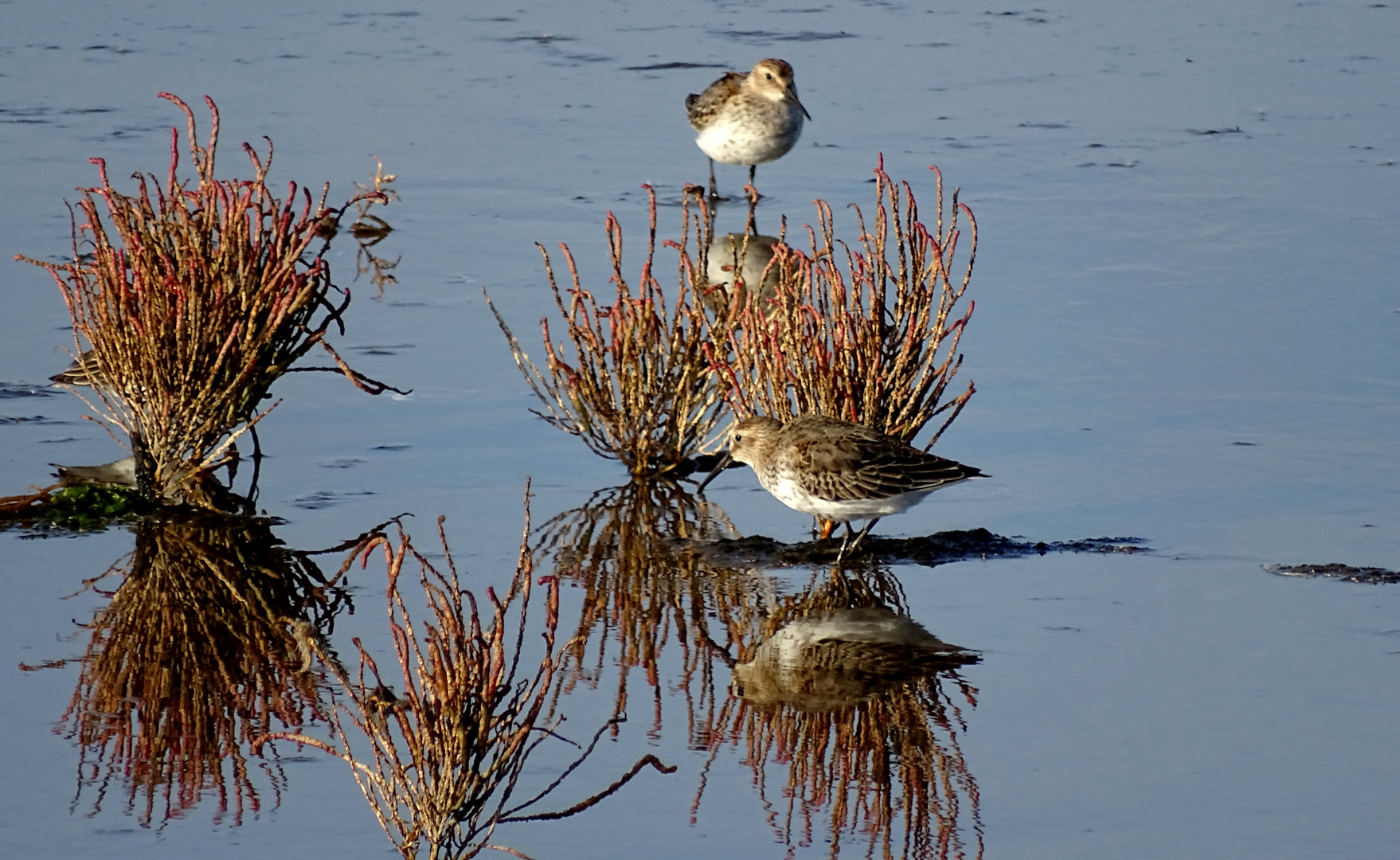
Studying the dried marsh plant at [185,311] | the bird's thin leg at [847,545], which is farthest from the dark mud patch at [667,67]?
the bird's thin leg at [847,545]

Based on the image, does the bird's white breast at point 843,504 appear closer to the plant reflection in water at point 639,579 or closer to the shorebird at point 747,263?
the plant reflection in water at point 639,579

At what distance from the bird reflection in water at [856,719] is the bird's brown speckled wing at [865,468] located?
17.6 inches

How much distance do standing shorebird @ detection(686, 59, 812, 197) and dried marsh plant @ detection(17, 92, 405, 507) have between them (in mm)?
6299

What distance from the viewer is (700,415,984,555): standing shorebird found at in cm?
761

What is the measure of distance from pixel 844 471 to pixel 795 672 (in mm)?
1058

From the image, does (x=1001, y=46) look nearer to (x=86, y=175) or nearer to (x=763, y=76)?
(x=763, y=76)

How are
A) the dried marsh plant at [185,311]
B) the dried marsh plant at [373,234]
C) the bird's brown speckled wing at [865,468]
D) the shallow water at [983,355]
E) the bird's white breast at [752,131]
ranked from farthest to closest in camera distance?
1. the bird's white breast at [752,131]
2. the dried marsh plant at [373,234]
3. the dried marsh plant at [185,311]
4. the bird's brown speckled wing at [865,468]
5. the shallow water at [983,355]

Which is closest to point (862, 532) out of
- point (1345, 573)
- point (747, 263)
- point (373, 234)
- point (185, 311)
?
point (1345, 573)

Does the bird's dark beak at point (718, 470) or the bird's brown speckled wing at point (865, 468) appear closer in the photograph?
the bird's brown speckled wing at point (865, 468)

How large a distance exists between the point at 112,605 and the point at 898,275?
3.74 m

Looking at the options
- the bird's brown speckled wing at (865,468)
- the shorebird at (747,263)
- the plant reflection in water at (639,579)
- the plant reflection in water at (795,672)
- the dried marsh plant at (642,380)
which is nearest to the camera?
the plant reflection in water at (795,672)

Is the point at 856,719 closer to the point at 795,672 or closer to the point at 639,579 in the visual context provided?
the point at 795,672

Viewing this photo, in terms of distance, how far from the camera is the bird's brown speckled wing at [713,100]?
14.7 meters

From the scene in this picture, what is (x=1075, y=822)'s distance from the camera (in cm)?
585
